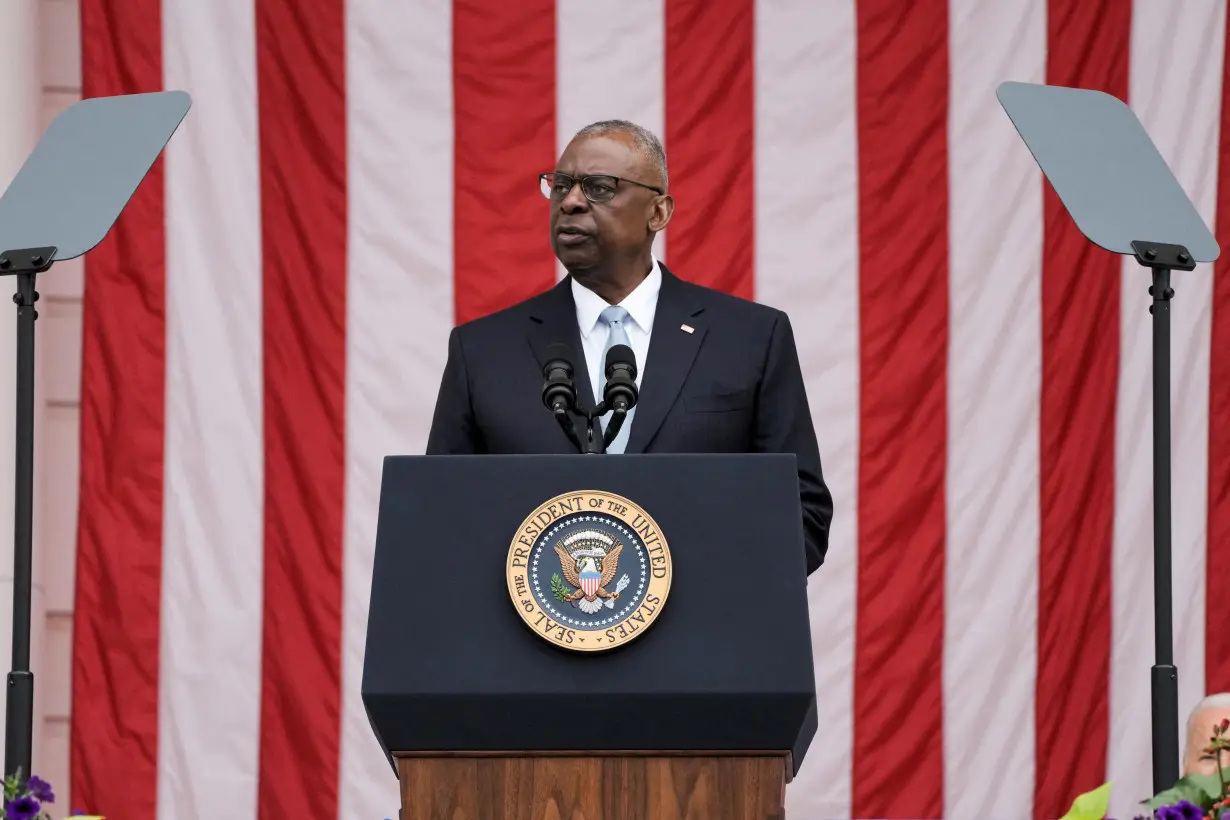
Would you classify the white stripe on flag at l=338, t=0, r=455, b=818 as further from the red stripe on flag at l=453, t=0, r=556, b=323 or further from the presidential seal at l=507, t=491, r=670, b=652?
the presidential seal at l=507, t=491, r=670, b=652

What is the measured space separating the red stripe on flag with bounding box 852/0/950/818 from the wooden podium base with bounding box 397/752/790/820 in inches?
114

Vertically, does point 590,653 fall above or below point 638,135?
below

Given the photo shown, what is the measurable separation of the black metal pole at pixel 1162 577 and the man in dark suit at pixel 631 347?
0.55 m

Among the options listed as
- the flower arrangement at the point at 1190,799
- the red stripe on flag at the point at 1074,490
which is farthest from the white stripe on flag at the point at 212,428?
the flower arrangement at the point at 1190,799

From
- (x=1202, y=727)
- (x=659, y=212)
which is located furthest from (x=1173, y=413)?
(x=659, y=212)

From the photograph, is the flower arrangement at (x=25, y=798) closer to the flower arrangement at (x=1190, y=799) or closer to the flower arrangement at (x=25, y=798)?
the flower arrangement at (x=25, y=798)

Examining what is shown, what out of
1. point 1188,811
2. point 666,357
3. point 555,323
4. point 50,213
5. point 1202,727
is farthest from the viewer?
point 1202,727

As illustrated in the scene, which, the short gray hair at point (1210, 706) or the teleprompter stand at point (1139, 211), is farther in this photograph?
the short gray hair at point (1210, 706)

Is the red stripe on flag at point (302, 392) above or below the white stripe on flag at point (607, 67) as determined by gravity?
below

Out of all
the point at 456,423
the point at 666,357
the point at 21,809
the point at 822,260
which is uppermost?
the point at 822,260

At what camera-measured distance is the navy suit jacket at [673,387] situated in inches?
124

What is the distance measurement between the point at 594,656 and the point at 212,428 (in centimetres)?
303

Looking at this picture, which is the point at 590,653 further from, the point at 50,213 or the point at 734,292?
the point at 734,292

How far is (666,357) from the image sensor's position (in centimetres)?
323
